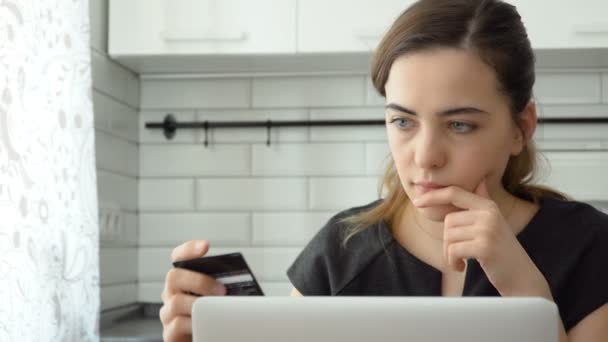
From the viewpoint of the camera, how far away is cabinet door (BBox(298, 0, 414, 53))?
200 cm

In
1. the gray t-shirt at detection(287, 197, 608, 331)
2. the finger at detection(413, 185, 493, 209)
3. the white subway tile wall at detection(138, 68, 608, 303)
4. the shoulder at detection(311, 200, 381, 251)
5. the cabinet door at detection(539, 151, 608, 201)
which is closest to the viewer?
the finger at detection(413, 185, 493, 209)

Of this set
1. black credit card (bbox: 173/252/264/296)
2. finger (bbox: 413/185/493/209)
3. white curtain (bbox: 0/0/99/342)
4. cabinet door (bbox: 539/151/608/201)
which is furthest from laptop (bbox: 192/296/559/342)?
cabinet door (bbox: 539/151/608/201)

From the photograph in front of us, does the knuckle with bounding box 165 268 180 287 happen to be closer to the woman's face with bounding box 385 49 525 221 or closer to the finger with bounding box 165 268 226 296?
the finger with bounding box 165 268 226 296

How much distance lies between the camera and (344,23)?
2.01m

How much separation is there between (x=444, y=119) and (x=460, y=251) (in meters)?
0.17

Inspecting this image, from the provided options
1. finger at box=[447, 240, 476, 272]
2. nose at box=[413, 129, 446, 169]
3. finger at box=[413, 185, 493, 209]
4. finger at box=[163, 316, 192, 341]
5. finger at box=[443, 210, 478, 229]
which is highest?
nose at box=[413, 129, 446, 169]

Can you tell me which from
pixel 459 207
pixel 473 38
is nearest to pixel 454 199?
pixel 459 207

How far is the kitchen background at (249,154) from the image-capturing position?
216cm

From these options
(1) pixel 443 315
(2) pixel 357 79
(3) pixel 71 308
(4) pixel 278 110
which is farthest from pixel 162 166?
(1) pixel 443 315

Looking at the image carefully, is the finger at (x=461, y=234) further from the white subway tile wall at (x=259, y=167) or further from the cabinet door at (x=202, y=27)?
the white subway tile wall at (x=259, y=167)

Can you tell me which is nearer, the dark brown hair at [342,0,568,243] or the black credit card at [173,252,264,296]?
the black credit card at [173,252,264,296]

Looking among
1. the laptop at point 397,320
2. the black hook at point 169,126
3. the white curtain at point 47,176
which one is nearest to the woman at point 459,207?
the laptop at point 397,320

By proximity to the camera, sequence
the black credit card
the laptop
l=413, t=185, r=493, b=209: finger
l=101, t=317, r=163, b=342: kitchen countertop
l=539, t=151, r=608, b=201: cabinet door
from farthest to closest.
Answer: l=539, t=151, r=608, b=201: cabinet door
l=101, t=317, r=163, b=342: kitchen countertop
l=413, t=185, r=493, b=209: finger
the black credit card
the laptop

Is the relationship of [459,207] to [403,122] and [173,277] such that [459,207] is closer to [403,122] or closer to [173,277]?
[403,122]
